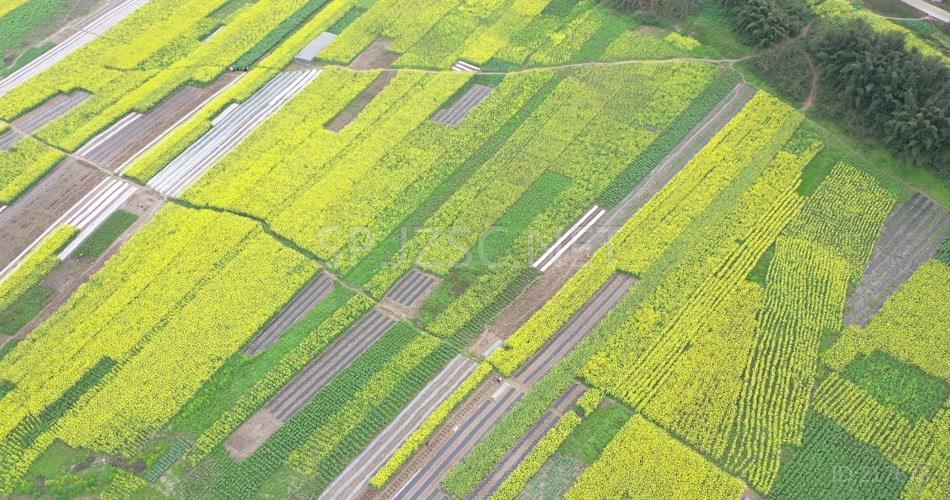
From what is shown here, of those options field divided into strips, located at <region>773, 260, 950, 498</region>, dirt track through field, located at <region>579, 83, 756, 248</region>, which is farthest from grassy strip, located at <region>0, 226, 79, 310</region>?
field divided into strips, located at <region>773, 260, 950, 498</region>

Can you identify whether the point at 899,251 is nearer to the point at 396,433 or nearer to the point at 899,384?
the point at 899,384

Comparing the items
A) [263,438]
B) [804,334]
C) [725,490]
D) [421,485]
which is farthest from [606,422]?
[263,438]

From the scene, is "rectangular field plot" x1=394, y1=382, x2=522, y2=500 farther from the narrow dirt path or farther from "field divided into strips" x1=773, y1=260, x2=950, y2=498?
the narrow dirt path

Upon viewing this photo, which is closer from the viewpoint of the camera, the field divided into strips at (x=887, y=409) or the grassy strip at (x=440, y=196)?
the field divided into strips at (x=887, y=409)

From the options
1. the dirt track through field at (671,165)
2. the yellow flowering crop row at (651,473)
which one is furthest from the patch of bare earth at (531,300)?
the yellow flowering crop row at (651,473)

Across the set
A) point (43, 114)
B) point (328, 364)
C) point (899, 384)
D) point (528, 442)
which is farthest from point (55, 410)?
point (899, 384)

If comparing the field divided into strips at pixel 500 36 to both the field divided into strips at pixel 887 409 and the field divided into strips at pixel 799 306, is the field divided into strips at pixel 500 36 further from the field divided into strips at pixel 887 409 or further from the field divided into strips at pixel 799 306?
the field divided into strips at pixel 887 409
